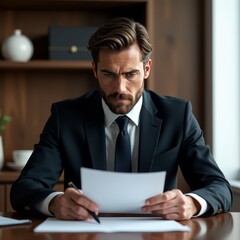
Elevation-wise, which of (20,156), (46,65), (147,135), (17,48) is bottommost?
(20,156)

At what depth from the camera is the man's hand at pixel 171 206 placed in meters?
1.56

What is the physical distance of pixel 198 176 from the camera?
1.99 metres

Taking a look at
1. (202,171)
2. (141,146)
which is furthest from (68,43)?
(202,171)

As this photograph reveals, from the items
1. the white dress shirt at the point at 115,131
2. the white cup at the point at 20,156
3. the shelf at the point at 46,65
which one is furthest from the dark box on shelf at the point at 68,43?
the white dress shirt at the point at 115,131

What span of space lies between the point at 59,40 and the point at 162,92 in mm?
733

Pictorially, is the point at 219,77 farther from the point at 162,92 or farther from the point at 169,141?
the point at 169,141

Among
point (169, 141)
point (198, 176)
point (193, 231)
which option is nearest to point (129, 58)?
point (169, 141)

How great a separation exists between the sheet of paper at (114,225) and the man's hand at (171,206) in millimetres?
29

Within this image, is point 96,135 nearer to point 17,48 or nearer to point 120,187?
point 120,187

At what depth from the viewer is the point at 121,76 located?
1933mm

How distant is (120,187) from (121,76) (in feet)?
1.82

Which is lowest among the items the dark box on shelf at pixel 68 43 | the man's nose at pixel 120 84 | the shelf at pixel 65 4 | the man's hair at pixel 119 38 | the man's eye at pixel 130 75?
the man's nose at pixel 120 84

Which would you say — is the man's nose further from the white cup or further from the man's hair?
the white cup

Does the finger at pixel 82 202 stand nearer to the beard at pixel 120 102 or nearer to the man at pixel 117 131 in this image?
the man at pixel 117 131
